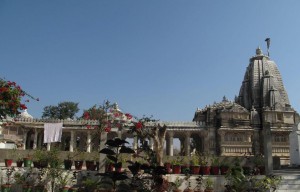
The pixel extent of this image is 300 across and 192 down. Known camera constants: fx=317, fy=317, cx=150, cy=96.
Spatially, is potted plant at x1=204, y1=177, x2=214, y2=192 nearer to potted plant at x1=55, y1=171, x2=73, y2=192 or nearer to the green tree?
potted plant at x1=55, y1=171, x2=73, y2=192

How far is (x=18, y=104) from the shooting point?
13.4 m

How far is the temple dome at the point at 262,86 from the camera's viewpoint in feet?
162

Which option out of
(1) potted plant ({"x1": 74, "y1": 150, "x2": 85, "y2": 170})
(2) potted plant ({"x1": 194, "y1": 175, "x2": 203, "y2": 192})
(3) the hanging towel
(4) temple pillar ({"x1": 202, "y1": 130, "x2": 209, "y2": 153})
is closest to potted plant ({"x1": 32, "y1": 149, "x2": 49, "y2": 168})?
(1) potted plant ({"x1": 74, "y1": 150, "x2": 85, "y2": 170})

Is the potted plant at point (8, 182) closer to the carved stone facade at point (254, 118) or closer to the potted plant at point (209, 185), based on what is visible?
the potted plant at point (209, 185)

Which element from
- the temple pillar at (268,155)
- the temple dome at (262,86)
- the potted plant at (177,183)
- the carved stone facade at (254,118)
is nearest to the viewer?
the potted plant at (177,183)

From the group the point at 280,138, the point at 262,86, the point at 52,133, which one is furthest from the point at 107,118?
the point at 262,86

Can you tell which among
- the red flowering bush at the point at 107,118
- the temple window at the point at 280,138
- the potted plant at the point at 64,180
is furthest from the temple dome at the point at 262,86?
the potted plant at the point at 64,180

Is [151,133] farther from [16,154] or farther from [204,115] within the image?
[204,115]

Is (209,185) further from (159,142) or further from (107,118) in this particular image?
(107,118)

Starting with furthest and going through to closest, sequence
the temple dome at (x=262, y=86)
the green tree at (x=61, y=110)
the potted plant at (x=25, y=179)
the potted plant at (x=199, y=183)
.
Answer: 1. the green tree at (x=61, y=110)
2. the temple dome at (x=262, y=86)
3. the potted plant at (x=199, y=183)
4. the potted plant at (x=25, y=179)

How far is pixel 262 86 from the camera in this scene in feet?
171

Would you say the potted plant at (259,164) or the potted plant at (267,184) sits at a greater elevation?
the potted plant at (259,164)

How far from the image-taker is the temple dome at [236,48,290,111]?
4938cm

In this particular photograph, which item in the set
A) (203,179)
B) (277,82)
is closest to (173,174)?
(203,179)
